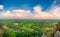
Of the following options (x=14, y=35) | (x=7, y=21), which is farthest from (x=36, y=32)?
(x=7, y=21)

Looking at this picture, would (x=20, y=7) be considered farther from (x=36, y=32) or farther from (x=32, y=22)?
(x=36, y=32)

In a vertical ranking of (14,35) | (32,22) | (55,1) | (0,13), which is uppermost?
(55,1)

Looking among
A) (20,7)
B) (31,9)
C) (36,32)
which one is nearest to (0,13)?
(20,7)

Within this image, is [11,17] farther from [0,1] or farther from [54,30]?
[54,30]

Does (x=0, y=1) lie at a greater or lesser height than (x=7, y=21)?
greater
